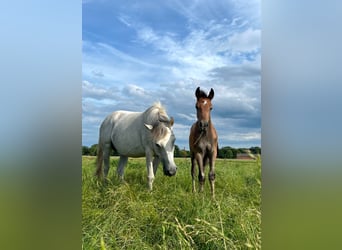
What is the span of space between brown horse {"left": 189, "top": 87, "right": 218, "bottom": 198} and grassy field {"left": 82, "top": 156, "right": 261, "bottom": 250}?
5 cm

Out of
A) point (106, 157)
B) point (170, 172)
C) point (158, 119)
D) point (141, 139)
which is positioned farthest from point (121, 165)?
point (158, 119)

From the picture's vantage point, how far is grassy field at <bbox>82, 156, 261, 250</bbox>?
1.64 metres

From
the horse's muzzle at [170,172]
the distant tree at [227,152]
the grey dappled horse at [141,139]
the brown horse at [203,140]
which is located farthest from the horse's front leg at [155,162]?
the distant tree at [227,152]

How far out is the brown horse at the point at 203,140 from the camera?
6.19 feet

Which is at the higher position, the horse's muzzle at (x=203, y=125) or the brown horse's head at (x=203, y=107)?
the brown horse's head at (x=203, y=107)

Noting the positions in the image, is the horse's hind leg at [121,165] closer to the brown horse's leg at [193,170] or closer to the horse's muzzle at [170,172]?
the horse's muzzle at [170,172]

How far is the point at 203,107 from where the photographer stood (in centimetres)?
194

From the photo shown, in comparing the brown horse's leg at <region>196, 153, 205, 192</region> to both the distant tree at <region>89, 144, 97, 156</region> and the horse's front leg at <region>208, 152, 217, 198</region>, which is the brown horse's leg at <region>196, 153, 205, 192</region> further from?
the distant tree at <region>89, 144, 97, 156</region>

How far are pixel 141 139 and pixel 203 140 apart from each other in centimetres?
81

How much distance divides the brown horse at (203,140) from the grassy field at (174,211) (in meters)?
0.05
